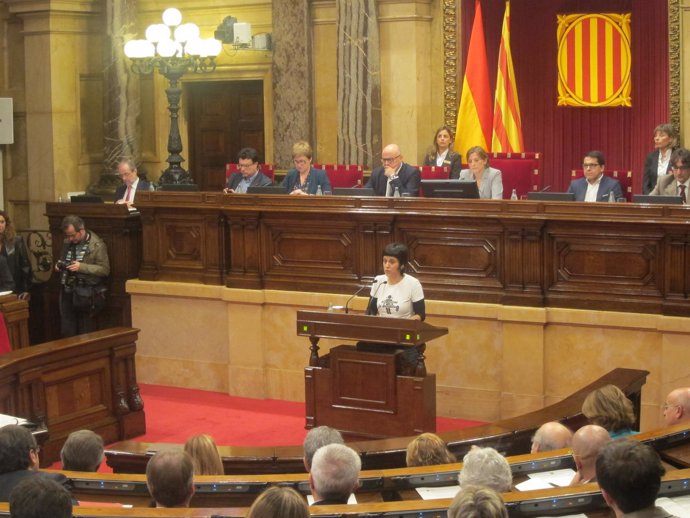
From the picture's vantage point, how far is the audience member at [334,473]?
430cm

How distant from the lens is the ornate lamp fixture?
456 inches

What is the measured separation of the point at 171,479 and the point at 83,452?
1125mm

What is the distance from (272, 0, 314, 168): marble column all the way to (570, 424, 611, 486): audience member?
25.4 ft

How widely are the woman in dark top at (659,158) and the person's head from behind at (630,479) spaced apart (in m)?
6.55

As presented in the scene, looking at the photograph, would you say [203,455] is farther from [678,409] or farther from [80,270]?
[80,270]

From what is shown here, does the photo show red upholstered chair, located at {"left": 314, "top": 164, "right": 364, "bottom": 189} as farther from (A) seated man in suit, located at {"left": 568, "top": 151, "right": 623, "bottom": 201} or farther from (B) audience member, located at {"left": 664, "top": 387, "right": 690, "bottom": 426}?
(B) audience member, located at {"left": 664, "top": 387, "right": 690, "bottom": 426}

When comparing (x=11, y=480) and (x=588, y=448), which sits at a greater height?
(x=588, y=448)

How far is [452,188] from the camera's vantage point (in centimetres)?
871

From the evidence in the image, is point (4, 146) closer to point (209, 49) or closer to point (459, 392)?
point (209, 49)

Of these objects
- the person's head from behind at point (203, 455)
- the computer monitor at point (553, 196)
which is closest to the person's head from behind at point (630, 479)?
the person's head from behind at point (203, 455)

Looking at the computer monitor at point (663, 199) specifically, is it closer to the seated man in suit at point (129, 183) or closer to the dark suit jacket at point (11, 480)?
the seated man in suit at point (129, 183)

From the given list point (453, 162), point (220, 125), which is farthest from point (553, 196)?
point (220, 125)

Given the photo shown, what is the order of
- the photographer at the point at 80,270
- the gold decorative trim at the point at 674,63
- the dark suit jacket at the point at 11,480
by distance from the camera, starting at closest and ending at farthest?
the dark suit jacket at the point at 11,480, the photographer at the point at 80,270, the gold decorative trim at the point at 674,63

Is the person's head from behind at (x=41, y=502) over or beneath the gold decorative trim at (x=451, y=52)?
beneath
